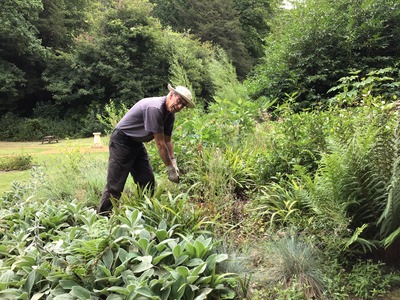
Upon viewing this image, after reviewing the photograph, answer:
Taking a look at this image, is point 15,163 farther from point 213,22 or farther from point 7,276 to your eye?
point 213,22

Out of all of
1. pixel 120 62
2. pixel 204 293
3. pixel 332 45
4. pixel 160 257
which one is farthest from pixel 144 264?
pixel 120 62

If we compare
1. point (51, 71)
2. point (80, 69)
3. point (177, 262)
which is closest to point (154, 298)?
point (177, 262)

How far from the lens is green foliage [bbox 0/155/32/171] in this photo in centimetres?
806

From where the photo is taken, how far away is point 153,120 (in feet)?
11.1

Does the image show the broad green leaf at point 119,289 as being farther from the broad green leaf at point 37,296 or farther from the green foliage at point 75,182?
the green foliage at point 75,182

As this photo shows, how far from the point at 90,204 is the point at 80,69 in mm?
17220

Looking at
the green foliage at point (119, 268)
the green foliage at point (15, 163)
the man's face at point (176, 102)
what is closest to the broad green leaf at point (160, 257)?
the green foliage at point (119, 268)

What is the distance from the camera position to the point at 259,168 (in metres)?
3.95

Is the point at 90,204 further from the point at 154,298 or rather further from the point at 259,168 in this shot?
the point at 154,298

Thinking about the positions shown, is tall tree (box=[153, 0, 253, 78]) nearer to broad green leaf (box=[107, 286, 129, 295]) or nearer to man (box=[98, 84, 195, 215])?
man (box=[98, 84, 195, 215])

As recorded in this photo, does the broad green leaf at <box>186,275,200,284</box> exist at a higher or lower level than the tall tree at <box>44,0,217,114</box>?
lower

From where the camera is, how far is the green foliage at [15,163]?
8062 millimetres

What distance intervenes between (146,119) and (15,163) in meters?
6.34

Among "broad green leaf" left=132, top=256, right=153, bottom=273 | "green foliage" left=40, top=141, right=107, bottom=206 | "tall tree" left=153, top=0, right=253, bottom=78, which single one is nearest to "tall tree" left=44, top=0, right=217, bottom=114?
"tall tree" left=153, top=0, right=253, bottom=78
